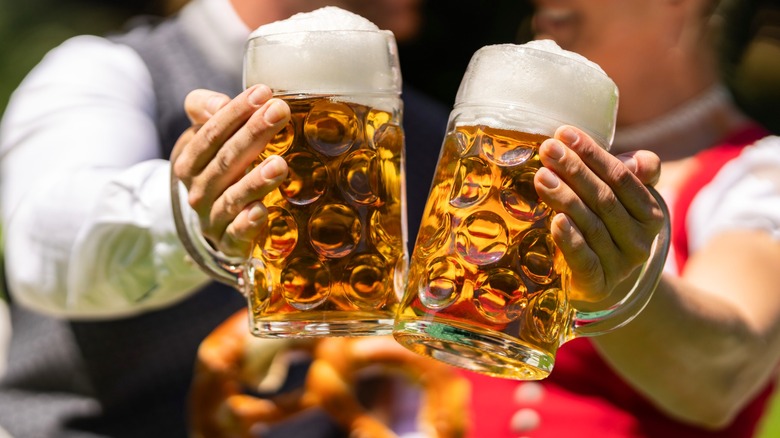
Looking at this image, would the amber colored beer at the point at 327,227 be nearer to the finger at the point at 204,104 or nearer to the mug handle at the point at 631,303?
the finger at the point at 204,104

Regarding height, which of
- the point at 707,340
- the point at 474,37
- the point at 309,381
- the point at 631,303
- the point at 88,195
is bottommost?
the point at 474,37

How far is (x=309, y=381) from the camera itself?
4.72 feet

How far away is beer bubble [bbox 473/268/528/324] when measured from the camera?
904mm

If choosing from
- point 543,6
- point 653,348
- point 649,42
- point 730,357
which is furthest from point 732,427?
point 543,6

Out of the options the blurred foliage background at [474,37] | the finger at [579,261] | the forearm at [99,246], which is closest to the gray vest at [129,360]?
the forearm at [99,246]

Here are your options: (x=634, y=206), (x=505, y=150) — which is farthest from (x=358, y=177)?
(x=634, y=206)

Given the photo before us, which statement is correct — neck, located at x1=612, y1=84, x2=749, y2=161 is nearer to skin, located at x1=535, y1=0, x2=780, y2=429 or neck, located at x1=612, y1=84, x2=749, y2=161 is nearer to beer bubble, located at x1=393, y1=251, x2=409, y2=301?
skin, located at x1=535, y1=0, x2=780, y2=429

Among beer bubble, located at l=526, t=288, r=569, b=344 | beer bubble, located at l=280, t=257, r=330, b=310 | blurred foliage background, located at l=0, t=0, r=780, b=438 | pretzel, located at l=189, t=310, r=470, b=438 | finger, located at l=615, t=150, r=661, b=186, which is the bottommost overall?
blurred foliage background, located at l=0, t=0, r=780, b=438

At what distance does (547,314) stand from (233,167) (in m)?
0.30

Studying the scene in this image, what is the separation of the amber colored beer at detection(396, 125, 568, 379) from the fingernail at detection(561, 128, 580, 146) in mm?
23

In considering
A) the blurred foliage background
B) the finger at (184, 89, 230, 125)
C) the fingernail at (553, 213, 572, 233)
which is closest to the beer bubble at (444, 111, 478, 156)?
the fingernail at (553, 213, 572, 233)

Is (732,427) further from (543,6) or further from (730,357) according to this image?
(543,6)

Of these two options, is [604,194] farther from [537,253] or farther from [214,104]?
[214,104]

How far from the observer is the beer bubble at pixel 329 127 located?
0.93m
